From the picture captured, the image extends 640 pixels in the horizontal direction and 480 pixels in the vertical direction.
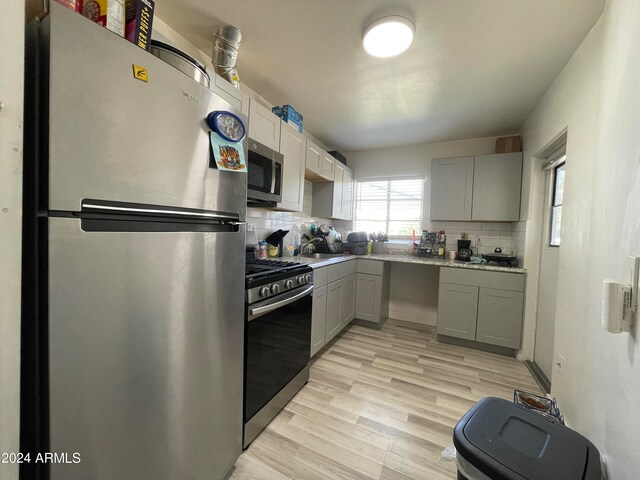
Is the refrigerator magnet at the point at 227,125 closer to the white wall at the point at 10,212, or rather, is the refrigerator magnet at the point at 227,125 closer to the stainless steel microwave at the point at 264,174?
the white wall at the point at 10,212

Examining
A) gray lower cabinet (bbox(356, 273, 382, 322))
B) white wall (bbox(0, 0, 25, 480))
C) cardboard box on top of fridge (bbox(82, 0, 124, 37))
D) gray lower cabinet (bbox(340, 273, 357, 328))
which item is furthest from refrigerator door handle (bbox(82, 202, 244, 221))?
gray lower cabinet (bbox(356, 273, 382, 322))

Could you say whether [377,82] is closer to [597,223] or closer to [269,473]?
[597,223]

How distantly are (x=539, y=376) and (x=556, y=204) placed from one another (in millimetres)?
1510

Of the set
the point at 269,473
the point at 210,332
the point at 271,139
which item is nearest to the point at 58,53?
the point at 210,332

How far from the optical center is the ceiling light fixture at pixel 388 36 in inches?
56.9

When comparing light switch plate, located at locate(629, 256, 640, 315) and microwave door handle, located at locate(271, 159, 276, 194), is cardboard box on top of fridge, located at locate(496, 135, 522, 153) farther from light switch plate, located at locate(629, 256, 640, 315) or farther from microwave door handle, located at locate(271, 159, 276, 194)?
microwave door handle, located at locate(271, 159, 276, 194)

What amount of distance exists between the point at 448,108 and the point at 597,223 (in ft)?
5.81

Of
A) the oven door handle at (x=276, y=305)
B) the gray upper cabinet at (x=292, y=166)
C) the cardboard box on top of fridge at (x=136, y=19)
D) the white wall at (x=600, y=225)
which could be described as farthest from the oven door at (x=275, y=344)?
the white wall at (x=600, y=225)

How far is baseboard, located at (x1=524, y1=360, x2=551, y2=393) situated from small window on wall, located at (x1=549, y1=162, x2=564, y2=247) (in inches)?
44.0

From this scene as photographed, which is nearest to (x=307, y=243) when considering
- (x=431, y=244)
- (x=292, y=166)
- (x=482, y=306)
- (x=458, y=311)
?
(x=292, y=166)

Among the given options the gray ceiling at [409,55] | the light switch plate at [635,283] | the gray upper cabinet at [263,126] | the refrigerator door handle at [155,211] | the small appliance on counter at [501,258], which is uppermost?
the gray ceiling at [409,55]

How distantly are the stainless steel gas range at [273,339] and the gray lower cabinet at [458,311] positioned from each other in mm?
1705

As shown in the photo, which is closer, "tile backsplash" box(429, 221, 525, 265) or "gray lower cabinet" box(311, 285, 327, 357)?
"gray lower cabinet" box(311, 285, 327, 357)

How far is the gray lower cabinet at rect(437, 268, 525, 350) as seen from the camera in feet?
8.05
